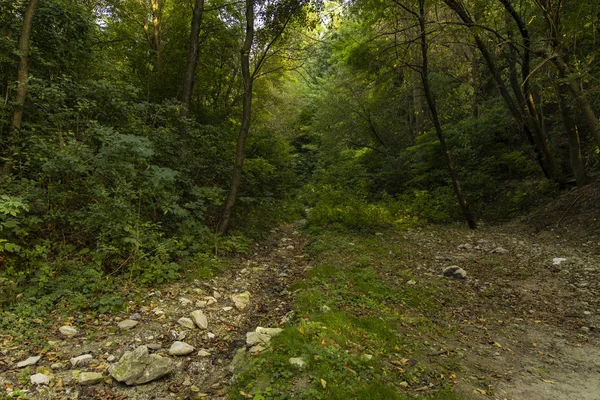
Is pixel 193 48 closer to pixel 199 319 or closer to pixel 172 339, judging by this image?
pixel 199 319

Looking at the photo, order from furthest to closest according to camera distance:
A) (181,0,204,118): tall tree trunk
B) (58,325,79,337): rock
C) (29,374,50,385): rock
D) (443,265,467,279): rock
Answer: (181,0,204,118): tall tree trunk, (443,265,467,279): rock, (58,325,79,337): rock, (29,374,50,385): rock

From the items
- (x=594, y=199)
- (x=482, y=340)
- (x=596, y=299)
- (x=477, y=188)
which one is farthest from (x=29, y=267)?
(x=477, y=188)

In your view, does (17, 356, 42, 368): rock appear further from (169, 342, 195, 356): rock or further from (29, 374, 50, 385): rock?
(169, 342, 195, 356): rock

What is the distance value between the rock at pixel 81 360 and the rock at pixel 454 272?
541cm

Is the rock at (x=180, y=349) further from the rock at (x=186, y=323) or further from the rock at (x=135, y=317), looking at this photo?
the rock at (x=135, y=317)

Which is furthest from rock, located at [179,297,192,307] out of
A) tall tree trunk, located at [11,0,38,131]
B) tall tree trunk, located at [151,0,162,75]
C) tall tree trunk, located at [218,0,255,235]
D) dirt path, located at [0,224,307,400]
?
tall tree trunk, located at [151,0,162,75]

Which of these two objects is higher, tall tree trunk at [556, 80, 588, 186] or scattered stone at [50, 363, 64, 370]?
tall tree trunk at [556, 80, 588, 186]

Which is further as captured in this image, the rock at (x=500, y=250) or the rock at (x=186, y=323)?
the rock at (x=500, y=250)

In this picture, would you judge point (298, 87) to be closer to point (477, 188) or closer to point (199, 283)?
point (477, 188)

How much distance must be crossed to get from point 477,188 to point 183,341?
1059 centimetres

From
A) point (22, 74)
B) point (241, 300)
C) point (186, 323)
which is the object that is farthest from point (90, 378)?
point (22, 74)

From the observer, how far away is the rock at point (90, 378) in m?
2.94

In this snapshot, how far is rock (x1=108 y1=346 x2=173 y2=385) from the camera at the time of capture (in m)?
2.99

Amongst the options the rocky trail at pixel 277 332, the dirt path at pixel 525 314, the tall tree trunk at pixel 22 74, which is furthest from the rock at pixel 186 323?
the tall tree trunk at pixel 22 74
